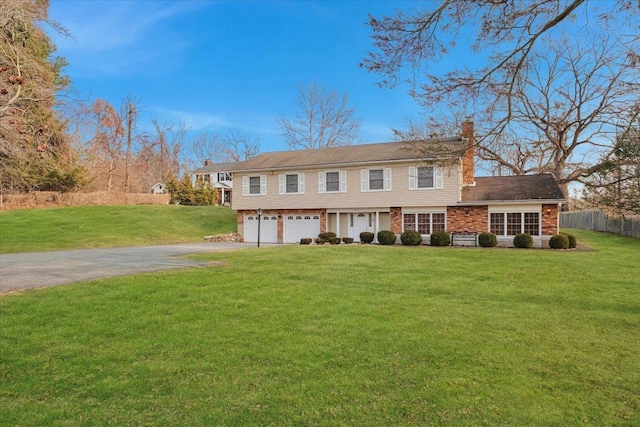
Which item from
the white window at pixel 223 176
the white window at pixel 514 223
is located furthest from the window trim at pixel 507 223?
the white window at pixel 223 176

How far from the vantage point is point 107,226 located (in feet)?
86.0

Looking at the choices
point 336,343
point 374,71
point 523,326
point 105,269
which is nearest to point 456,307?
point 523,326

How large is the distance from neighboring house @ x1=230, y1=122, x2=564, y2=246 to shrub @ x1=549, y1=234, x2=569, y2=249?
42.8 inches

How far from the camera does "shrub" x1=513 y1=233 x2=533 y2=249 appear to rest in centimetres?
1808

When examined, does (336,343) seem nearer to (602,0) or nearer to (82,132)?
(602,0)

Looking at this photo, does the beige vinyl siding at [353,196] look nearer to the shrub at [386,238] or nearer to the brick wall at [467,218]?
the brick wall at [467,218]

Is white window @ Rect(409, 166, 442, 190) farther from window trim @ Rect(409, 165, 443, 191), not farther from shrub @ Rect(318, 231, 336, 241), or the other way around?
shrub @ Rect(318, 231, 336, 241)

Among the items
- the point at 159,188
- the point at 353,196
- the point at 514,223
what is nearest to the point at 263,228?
the point at 353,196

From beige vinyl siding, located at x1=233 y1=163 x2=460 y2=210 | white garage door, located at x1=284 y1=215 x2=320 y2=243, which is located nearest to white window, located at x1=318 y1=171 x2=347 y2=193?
beige vinyl siding, located at x1=233 y1=163 x2=460 y2=210

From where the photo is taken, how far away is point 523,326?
5.81m

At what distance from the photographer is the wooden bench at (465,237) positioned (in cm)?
1952

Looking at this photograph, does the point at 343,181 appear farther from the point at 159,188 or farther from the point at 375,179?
the point at 159,188

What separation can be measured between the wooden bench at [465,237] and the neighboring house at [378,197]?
502 mm

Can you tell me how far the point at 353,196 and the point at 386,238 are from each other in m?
3.39
